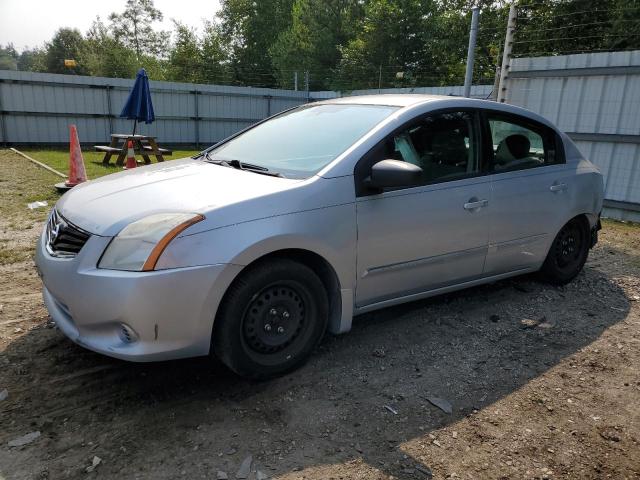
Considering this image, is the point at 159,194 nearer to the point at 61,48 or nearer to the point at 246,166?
the point at 246,166

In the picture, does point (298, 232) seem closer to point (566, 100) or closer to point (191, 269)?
point (191, 269)

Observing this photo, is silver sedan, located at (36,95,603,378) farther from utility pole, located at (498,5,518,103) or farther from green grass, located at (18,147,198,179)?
green grass, located at (18,147,198,179)

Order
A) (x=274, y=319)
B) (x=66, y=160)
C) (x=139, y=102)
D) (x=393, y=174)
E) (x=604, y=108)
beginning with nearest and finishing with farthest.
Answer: (x=274, y=319) → (x=393, y=174) → (x=604, y=108) → (x=139, y=102) → (x=66, y=160)

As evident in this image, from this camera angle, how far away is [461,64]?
27.5 metres

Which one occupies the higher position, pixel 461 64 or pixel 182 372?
pixel 461 64

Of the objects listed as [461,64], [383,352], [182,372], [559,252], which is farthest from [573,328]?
[461,64]

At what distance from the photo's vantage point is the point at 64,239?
2.72 metres

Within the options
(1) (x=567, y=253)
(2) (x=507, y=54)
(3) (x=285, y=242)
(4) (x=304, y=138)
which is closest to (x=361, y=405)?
(3) (x=285, y=242)

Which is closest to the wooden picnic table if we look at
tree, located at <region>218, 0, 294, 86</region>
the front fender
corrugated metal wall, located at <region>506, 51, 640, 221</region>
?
corrugated metal wall, located at <region>506, 51, 640, 221</region>

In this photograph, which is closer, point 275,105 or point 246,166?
point 246,166

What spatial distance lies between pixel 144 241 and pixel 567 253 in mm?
3757

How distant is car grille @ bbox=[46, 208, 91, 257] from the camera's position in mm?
2621

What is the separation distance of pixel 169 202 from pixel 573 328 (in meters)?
3.08

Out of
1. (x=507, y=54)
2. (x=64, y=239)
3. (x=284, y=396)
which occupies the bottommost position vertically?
(x=284, y=396)
